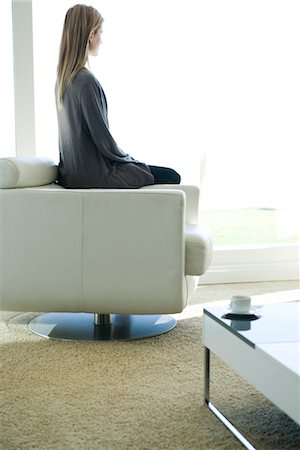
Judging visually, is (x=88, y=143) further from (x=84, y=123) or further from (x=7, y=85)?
(x=7, y=85)

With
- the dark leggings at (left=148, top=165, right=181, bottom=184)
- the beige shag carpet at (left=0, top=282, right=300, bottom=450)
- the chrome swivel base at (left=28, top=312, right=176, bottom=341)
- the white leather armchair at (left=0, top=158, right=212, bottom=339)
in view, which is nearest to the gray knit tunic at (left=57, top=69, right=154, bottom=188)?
the dark leggings at (left=148, top=165, right=181, bottom=184)

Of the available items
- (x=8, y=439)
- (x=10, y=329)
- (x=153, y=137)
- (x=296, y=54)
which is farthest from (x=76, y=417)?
(x=296, y=54)

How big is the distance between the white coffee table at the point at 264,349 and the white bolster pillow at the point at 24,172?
1165mm

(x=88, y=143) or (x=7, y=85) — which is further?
(x=7, y=85)

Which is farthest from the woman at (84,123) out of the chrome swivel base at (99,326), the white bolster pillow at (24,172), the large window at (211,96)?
the large window at (211,96)

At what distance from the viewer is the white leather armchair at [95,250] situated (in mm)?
2934

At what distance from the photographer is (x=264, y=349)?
6.04 ft

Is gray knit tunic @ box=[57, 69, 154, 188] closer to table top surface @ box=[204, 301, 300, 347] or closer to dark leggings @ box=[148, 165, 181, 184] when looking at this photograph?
dark leggings @ box=[148, 165, 181, 184]

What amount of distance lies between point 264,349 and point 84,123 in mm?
1833

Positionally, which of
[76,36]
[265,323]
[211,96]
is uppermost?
[76,36]

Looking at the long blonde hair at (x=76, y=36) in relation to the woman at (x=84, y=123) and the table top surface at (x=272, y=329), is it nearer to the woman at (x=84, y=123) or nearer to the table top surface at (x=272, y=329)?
the woman at (x=84, y=123)

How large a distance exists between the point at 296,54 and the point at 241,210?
1006 mm

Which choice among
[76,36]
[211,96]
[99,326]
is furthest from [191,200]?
[211,96]

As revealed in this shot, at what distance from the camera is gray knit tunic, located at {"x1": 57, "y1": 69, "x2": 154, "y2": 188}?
3346 mm
